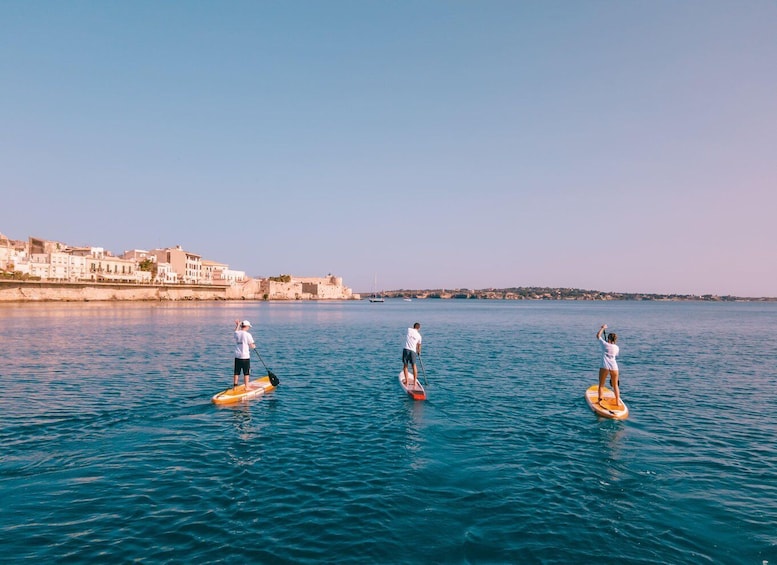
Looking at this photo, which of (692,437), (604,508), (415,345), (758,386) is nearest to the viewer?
(604,508)

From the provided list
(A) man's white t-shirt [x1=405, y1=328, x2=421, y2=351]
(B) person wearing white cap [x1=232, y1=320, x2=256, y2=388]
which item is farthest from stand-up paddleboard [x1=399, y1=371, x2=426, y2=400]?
(B) person wearing white cap [x1=232, y1=320, x2=256, y2=388]

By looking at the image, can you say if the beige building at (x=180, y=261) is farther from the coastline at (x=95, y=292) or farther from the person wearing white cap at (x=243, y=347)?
the person wearing white cap at (x=243, y=347)

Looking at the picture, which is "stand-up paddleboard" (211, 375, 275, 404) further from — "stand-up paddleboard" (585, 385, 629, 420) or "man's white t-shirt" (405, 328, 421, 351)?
"stand-up paddleboard" (585, 385, 629, 420)

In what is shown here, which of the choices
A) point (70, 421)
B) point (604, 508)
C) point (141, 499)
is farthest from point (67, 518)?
point (604, 508)

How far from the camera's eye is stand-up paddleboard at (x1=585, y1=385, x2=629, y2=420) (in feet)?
54.9

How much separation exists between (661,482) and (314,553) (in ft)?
27.9

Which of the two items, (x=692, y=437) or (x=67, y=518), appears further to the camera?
(x=692, y=437)

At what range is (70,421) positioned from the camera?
1526 centimetres

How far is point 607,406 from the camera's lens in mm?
17328

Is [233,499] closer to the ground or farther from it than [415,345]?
closer to the ground

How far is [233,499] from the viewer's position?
978cm

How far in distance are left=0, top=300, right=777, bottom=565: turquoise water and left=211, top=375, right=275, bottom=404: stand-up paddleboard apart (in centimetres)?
52

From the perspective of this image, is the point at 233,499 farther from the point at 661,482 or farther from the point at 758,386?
the point at 758,386

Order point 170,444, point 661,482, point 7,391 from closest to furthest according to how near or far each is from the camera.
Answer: point 661,482
point 170,444
point 7,391
